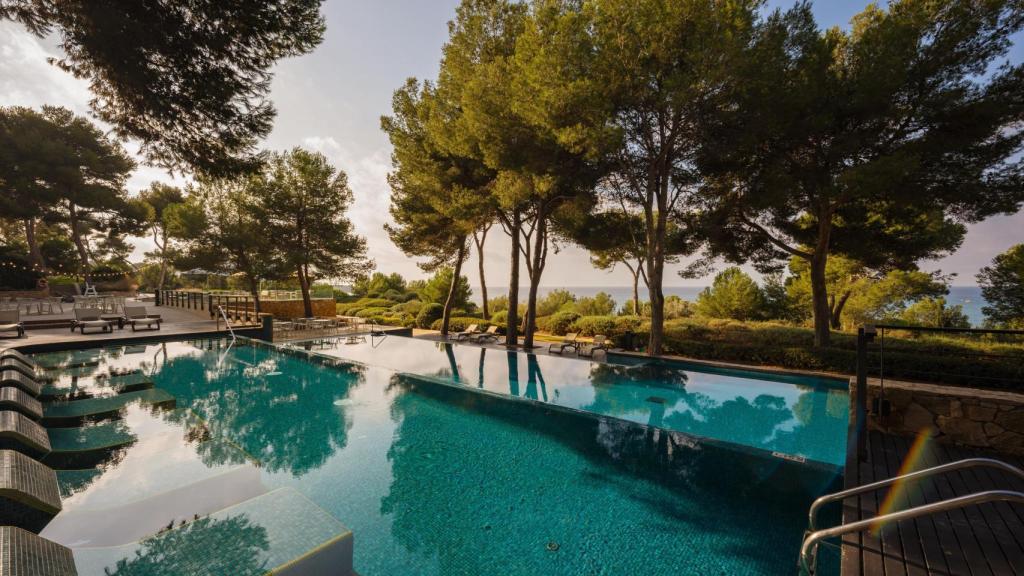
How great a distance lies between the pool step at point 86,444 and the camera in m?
4.69

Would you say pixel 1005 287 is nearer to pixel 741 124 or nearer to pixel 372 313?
pixel 741 124

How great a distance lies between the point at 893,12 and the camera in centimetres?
966

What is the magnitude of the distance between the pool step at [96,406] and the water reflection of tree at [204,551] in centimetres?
453

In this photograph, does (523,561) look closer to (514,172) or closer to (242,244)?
(514,172)

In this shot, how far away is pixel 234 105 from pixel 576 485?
7.99 meters

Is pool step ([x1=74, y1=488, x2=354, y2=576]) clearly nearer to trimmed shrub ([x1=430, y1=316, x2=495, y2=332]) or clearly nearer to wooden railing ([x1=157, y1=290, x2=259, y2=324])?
trimmed shrub ([x1=430, y1=316, x2=495, y2=332])

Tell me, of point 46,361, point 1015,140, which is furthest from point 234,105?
point 1015,140

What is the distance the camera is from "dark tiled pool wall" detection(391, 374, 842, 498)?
4.66 metres

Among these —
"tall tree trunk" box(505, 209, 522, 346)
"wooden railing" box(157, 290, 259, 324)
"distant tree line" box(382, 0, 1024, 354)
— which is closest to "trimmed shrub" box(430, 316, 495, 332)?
"tall tree trunk" box(505, 209, 522, 346)

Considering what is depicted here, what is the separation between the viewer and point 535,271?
1347 centimetres

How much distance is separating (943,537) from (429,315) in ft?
57.6

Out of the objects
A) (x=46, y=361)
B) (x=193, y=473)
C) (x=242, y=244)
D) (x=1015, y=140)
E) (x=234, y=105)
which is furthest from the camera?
(x=242, y=244)

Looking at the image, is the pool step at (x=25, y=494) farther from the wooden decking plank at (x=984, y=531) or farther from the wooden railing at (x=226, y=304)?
the wooden railing at (x=226, y=304)

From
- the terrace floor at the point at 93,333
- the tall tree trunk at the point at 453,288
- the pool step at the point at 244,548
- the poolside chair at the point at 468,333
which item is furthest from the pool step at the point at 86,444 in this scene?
the tall tree trunk at the point at 453,288
